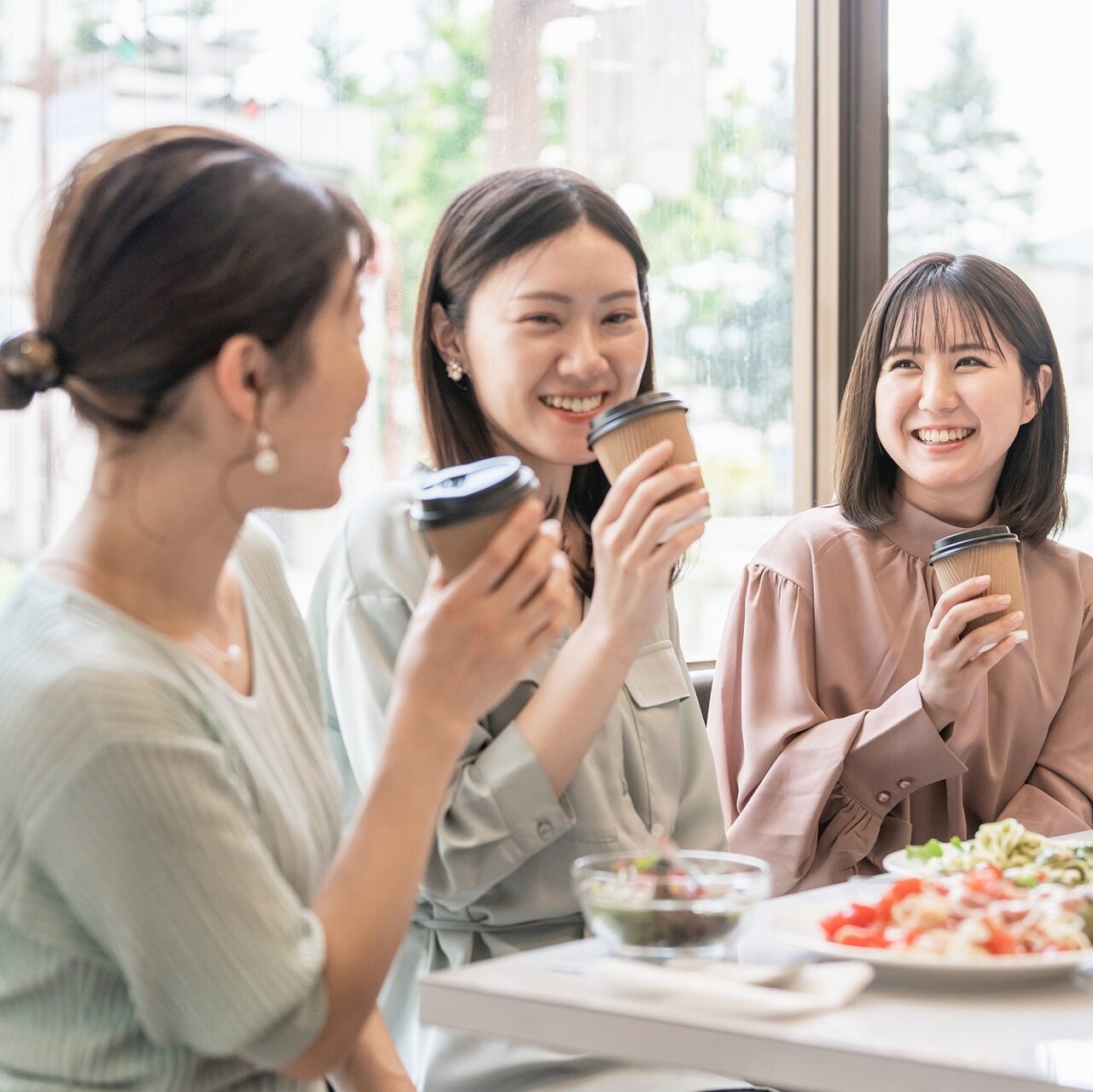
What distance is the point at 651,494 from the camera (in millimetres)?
1556

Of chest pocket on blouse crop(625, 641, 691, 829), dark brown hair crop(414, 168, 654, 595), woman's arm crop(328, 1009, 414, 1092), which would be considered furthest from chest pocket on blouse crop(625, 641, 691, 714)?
woman's arm crop(328, 1009, 414, 1092)

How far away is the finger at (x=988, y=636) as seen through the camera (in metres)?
1.99

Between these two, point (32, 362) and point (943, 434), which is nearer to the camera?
point (32, 362)

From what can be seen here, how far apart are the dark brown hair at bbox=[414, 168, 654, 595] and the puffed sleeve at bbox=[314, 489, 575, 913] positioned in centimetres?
16

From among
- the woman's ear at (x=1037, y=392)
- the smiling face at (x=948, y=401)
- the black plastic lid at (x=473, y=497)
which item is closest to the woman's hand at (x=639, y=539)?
the black plastic lid at (x=473, y=497)

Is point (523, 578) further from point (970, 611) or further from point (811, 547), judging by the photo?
point (811, 547)

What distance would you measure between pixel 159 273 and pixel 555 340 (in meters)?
0.72

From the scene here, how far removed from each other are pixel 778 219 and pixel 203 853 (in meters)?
2.75

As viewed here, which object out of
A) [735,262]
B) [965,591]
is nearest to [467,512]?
[965,591]

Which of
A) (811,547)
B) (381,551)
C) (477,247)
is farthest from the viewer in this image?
(811,547)

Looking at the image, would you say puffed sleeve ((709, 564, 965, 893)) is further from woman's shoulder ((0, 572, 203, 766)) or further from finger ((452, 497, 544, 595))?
woman's shoulder ((0, 572, 203, 766))

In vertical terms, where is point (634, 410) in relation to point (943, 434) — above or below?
above

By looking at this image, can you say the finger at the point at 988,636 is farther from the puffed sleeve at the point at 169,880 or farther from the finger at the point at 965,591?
the puffed sleeve at the point at 169,880

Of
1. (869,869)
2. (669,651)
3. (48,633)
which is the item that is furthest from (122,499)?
(869,869)
